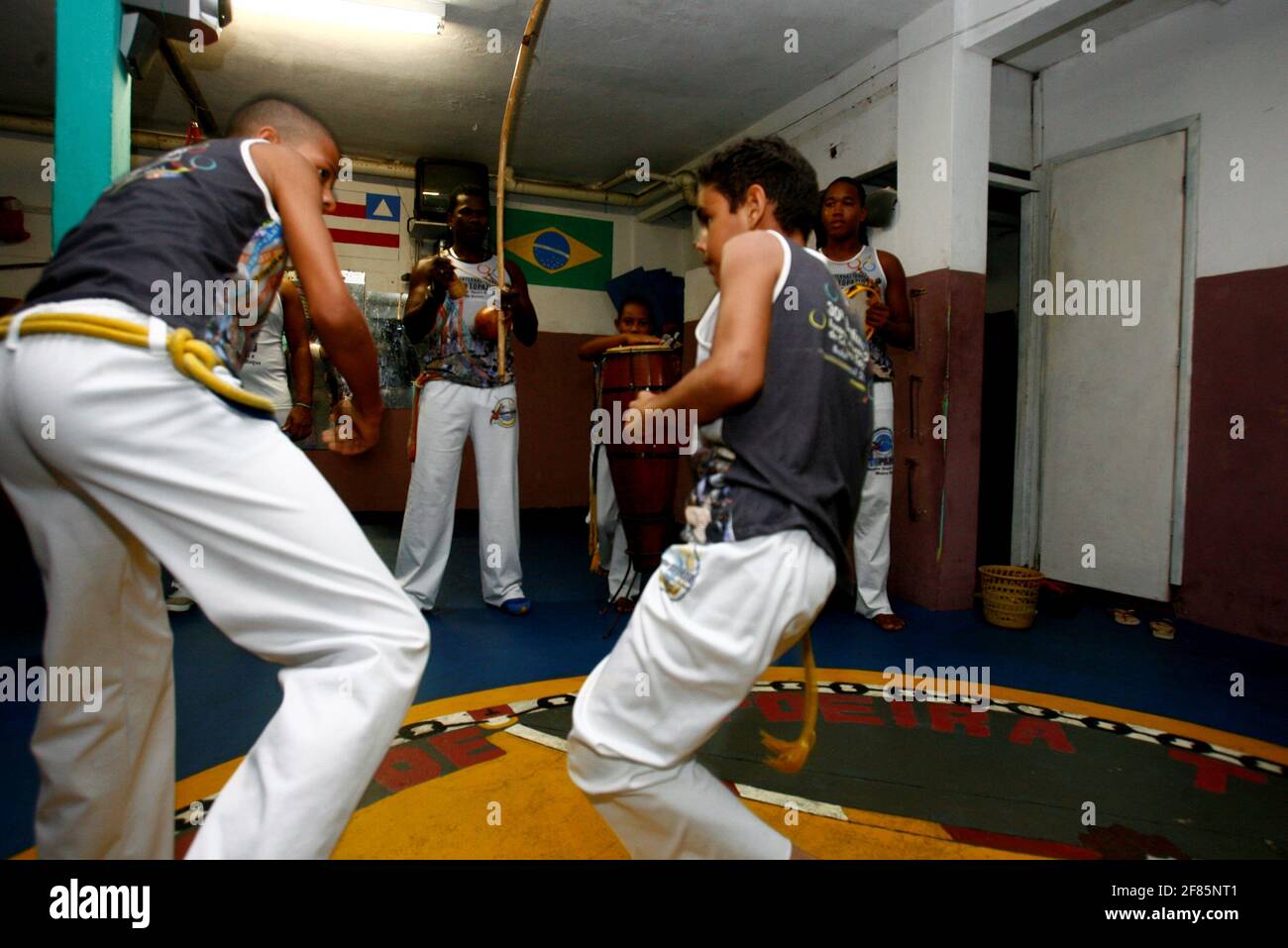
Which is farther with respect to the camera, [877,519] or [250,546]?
[877,519]

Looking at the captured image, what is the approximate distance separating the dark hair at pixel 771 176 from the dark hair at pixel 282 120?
85 centimetres

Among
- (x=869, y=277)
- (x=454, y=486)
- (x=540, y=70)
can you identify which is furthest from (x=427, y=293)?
(x=540, y=70)

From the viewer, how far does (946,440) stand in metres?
4.59

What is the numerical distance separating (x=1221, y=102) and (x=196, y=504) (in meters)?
5.24

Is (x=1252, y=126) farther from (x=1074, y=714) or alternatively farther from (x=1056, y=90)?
(x=1074, y=714)

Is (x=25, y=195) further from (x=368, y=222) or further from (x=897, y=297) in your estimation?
(x=897, y=297)

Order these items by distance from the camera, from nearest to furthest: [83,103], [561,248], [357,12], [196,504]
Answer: [196,504] → [83,103] → [357,12] → [561,248]

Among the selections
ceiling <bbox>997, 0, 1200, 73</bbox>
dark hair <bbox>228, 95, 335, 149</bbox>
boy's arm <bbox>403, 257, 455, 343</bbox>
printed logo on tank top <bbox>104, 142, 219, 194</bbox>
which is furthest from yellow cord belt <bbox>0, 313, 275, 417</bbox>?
ceiling <bbox>997, 0, 1200, 73</bbox>

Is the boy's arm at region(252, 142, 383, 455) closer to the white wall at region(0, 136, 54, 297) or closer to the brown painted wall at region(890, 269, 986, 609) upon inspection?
the brown painted wall at region(890, 269, 986, 609)

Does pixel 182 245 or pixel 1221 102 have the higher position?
pixel 1221 102

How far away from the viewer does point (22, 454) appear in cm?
131

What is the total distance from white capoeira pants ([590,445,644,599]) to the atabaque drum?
0.44 meters

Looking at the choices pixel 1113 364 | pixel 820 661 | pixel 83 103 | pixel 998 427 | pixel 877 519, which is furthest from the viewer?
pixel 998 427
